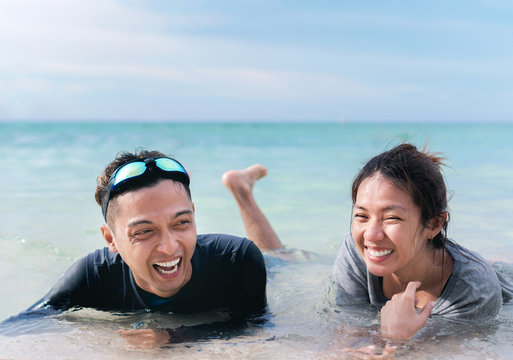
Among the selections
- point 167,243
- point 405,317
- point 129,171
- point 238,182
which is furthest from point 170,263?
point 238,182

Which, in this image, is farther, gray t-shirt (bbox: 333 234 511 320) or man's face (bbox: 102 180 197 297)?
gray t-shirt (bbox: 333 234 511 320)

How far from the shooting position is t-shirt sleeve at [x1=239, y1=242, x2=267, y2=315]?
3.17 m

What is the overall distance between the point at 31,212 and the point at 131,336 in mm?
4609

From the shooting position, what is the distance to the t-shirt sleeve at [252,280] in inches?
125

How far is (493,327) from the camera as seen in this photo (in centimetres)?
308

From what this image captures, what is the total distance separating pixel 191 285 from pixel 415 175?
145cm

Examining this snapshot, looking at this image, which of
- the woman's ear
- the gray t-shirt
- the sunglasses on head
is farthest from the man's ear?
the woman's ear

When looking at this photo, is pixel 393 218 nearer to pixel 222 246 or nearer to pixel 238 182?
pixel 222 246

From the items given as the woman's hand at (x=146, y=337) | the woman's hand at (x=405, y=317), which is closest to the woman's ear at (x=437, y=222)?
the woman's hand at (x=405, y=317)

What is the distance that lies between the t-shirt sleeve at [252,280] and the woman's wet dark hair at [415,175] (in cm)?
73

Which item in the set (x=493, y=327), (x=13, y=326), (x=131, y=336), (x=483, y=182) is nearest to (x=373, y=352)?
(x=493, y=327)

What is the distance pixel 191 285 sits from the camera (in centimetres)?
316

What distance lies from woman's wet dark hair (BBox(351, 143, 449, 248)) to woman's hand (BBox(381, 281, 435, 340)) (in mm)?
428

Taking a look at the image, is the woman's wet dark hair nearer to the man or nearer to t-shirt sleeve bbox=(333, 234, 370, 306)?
t-shirt sleeve bbox=(333, 234, 370, 306)
